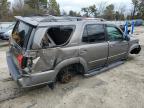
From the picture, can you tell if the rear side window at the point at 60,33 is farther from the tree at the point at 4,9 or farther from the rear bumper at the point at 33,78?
the tree at the point at 4,9

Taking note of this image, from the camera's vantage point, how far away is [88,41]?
4758 millimetres

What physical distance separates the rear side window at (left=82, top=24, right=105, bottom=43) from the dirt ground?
1.15 m

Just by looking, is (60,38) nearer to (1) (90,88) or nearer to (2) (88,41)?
(2) (88,41)

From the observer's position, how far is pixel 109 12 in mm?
47656

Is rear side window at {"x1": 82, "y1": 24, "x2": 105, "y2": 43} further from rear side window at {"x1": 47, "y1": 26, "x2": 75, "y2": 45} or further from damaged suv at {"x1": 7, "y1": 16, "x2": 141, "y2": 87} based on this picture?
rear side window at {"x1": 47, "y1": 26, "x2": 75, "y2": 45}

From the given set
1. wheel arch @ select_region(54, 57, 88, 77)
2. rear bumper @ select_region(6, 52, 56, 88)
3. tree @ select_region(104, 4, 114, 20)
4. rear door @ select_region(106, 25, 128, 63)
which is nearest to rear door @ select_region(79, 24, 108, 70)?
wheel arch @ select_region(54, 57, 88, 77)

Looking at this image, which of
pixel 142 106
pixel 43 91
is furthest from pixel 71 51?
pixel 142 106

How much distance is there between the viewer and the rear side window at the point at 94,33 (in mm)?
4703

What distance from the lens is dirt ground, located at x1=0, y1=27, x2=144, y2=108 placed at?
3.95 metres

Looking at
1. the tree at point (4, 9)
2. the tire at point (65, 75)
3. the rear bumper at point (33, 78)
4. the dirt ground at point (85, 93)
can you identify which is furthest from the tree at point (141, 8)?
the rear bumper at point (33, 78)

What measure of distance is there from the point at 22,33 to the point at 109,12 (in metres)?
46.0

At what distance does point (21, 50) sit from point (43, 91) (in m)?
1.23

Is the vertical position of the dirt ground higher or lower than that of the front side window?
lower

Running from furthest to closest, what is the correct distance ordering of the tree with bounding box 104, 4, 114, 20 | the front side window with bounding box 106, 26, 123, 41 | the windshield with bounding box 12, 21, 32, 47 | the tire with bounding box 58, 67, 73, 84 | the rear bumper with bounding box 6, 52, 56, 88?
the tree with bounding box 104, 4, 114, 20 → the front side window with bounding box 106, 26, 123, 41 → the tire with bounding box 58, 67, 73, 84 → the windshield with bounding box 12, 21, 32, 47 → the rear bumper with bounding box 6, 52, 56, 88
